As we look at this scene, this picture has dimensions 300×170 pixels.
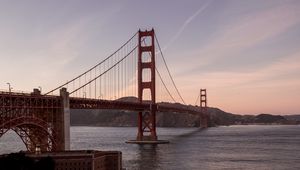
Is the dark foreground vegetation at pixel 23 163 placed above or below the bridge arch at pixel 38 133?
below

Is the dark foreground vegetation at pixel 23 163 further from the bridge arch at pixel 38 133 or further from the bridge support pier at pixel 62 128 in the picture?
the bridge support pier at pixel 62 128

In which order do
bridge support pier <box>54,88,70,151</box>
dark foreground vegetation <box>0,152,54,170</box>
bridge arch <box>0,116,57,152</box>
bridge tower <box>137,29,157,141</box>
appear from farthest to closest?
1. bridge tower <box>137,29,157,141</box>
2. bridge support pier <box>54,88,70,151</box>
3. bridge arch <box>0,116,57,152</box>
4. dark foreground vegetation <box>0,152,54,170</box>

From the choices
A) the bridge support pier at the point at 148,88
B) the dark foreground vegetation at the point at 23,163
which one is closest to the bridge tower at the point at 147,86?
the bridge support pier at the point at 148,88

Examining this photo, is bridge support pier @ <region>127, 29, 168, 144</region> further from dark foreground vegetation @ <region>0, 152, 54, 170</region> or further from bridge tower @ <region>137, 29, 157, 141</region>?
dark foreground vegetation @ <region>0, 152, 54, 170</region>

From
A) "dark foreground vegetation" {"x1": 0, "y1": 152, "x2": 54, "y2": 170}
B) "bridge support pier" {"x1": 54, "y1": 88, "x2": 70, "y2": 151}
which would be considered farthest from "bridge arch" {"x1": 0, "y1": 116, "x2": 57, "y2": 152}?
"dark foreground vegetation" {"x1": 0, "y1": 152, "x2": 54, "y2": 170}

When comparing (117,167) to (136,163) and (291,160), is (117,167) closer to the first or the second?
(136,163)

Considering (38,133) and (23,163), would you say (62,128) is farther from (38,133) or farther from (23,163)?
(23,163)

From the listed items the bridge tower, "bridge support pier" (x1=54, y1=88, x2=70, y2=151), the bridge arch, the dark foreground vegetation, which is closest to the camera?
the dark foreground vegetation

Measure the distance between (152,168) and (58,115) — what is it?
15291mm

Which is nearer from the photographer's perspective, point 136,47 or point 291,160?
point 291,160

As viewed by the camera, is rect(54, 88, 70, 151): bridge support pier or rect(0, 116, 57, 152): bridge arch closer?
rect(0, 116, 57, 152): bridge arch

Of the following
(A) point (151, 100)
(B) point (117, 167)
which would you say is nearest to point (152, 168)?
(B) point (117, 167)

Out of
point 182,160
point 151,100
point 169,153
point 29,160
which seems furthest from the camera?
point 151,100

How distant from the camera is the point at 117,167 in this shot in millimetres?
66062
